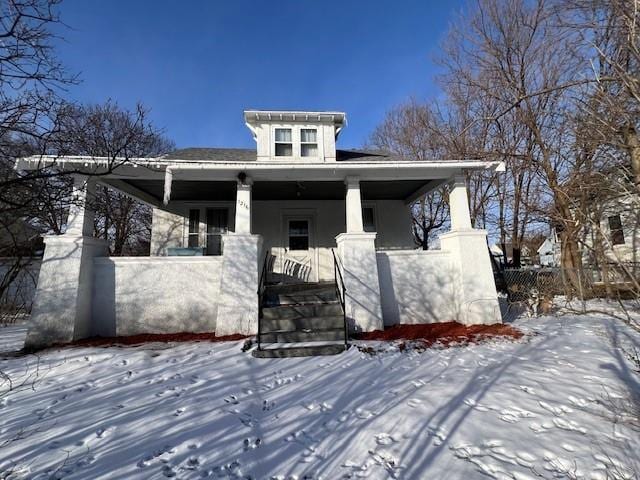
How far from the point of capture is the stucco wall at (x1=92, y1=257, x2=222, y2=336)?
6480 millimetres

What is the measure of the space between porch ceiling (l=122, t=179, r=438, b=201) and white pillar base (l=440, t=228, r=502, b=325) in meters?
2.14

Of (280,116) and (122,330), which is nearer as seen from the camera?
(122,330)

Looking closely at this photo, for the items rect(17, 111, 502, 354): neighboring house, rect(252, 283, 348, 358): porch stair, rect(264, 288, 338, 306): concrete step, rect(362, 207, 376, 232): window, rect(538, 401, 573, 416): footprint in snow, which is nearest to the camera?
rect(538, 401, 573, 416): footprint in snow

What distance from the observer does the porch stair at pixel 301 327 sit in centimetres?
514

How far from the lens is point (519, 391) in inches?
143

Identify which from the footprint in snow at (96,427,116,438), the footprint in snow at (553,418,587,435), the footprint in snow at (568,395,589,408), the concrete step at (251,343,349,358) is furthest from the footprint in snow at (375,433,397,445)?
the footprint in snow at (96,427,116,438)

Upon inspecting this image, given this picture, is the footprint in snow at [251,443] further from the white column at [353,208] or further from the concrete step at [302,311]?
the white column at [353,208]

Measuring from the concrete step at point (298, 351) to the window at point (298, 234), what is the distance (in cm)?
461

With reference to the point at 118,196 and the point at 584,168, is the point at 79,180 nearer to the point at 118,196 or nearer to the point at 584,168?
the point at 584,168

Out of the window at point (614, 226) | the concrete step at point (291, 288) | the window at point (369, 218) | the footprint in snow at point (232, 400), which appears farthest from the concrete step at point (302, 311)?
the window at point (614, 226)

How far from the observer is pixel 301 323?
5891 millimetres

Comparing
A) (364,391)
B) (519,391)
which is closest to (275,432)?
(364,391)

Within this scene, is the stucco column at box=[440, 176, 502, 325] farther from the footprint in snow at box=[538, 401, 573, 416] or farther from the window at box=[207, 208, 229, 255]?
the window at box=[207, 208, 229, 255]

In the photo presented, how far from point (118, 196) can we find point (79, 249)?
11.6m
